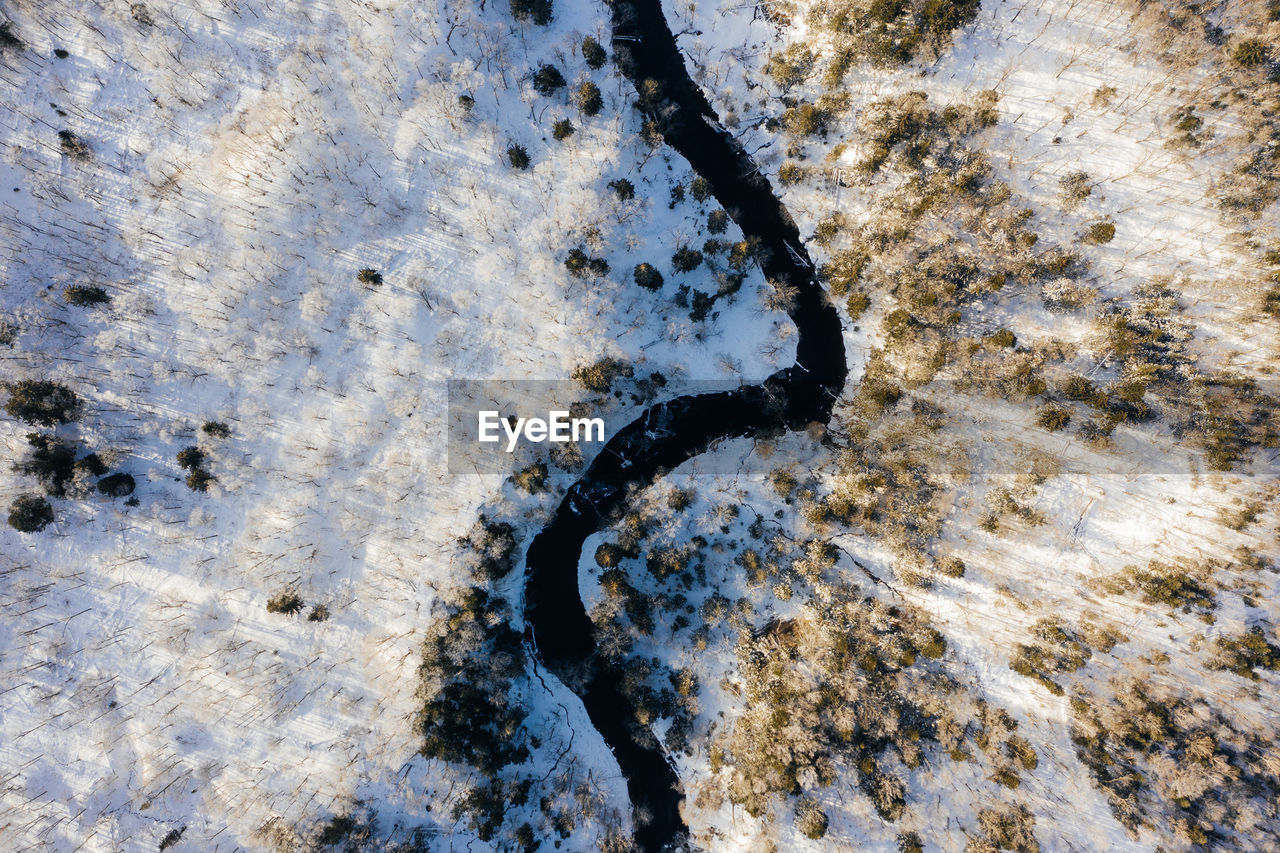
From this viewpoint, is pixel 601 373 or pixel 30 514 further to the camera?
pixel 601 373

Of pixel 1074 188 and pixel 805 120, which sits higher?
pixel 805 120

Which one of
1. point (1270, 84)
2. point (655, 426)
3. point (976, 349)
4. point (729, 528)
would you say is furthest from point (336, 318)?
point (1270, 84)

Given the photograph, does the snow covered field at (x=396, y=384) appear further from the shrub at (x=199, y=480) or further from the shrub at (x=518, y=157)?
the shrub at (x=199, y=480)

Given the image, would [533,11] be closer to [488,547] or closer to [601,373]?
[601,373]

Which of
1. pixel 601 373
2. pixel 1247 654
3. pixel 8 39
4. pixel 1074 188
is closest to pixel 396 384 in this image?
pixel 601 373

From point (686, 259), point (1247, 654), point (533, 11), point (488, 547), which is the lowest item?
point (1247, 654)

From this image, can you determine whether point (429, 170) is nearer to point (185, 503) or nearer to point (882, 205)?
point (185, 503)

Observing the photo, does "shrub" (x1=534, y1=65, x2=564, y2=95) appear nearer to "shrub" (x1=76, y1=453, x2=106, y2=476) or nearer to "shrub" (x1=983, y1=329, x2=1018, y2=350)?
"shrub" (x1=983, y1=329, x2=1018, y2=350)

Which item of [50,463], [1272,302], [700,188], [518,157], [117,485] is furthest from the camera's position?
[700,188]
